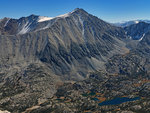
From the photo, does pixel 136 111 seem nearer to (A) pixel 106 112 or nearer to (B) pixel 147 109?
(B) pixel 147 109

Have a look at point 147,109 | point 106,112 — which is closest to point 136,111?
point 147,109

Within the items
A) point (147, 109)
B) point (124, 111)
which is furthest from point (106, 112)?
point (147, 109)

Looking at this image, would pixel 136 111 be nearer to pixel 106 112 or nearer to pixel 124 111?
pixel 124 111

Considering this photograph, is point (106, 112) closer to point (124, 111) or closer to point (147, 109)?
point (124, 111)
